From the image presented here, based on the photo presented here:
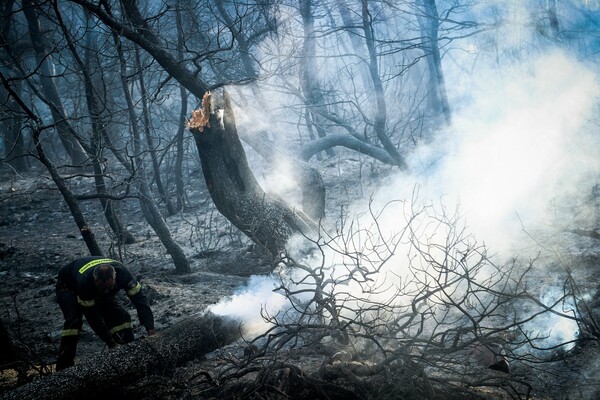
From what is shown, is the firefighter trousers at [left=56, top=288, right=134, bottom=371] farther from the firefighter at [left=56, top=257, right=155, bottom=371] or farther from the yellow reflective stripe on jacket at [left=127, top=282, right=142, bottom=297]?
the yellow reflective stripe on jacket at [left=127, top=282, right=142, bottom=297]

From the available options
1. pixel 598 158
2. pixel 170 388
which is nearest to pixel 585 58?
pixel 598 158

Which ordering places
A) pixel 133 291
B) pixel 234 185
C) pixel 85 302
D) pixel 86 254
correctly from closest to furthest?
pixel 85 302, pixel 133 291, pixel 234 185, pixel 86 254

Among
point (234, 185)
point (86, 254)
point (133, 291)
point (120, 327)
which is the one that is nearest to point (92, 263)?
point (133, 291)

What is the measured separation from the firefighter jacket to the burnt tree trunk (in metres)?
1.55

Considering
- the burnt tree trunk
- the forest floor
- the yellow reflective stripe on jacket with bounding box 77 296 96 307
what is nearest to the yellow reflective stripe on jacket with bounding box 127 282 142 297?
the yellow reflective stripe on jacket with bounding box 77 296 96 307

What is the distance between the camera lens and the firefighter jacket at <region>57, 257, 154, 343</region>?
179 inches

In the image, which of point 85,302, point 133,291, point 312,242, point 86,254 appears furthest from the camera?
point 86,254

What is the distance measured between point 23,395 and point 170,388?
1.24 metres

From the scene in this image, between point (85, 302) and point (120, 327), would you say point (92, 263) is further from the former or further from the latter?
point (120, 327)

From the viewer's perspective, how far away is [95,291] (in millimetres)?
4578

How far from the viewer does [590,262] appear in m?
5.13

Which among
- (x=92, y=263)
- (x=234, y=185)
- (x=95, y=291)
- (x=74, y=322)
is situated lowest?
(x=74, y=322)

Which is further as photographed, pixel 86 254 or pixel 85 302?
pixel 86 254

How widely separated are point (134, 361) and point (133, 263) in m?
4.72
